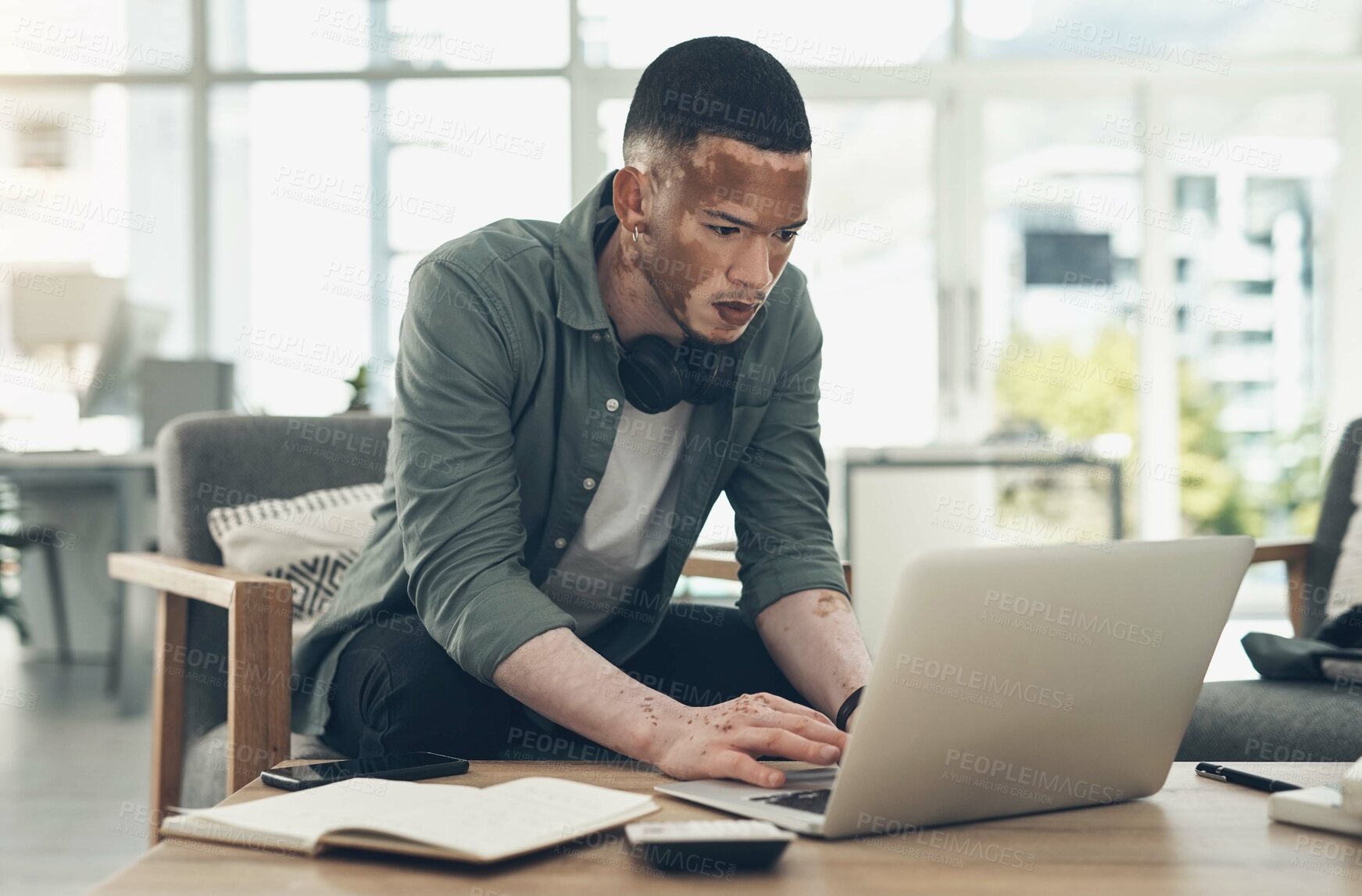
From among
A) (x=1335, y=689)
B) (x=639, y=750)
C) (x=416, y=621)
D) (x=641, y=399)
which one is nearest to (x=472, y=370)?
(x=641, y=399)

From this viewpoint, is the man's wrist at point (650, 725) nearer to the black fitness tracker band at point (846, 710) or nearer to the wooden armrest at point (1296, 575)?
the black fitness tracker band at point (846, 710)

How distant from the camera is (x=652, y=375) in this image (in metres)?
1.41

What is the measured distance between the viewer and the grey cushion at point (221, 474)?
1.66m

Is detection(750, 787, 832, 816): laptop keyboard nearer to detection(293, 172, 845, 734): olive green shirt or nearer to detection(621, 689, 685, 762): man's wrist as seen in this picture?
detection(621, 689, 685, 762): man's wrist

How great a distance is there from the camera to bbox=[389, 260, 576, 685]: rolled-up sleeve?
3.87 feet

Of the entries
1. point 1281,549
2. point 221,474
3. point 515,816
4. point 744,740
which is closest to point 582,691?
point 744,740

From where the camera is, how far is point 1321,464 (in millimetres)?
5469

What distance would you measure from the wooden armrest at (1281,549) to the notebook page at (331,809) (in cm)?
148

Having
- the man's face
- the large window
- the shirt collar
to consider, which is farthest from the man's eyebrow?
the large window

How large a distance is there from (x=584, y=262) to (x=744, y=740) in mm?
650

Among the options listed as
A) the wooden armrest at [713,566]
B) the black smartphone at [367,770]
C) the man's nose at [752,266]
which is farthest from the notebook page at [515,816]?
the wooden armrest at [713,566]

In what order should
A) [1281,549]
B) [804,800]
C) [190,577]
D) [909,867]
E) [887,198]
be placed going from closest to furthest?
1. [909,867]
2. [804,800]
3. [190,577]
4. [1281,549]
5. [887,198]

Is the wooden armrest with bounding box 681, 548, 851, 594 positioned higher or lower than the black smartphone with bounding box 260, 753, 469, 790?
higher

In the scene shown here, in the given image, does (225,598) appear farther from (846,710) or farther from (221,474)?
(846,710)
